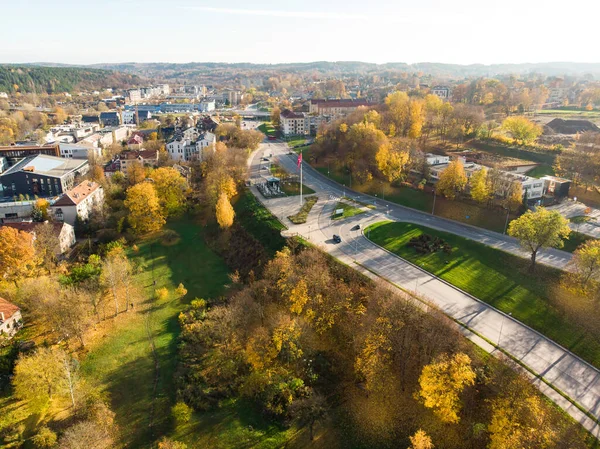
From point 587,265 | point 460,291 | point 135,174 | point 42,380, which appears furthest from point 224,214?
point 587,265

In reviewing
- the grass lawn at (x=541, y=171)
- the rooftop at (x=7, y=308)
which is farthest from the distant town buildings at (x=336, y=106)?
the rooftop at (x=7, y=308)

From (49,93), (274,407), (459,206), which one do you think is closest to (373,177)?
(459,206)

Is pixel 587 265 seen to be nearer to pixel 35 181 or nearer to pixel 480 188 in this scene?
pixel 480 188

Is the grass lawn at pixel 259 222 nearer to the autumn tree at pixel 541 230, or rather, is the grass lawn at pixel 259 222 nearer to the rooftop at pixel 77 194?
the rooftop at pixel 77 194

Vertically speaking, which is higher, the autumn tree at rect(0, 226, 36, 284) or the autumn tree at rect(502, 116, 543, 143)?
the autumn tree at rect(502, 116, 543, 143)

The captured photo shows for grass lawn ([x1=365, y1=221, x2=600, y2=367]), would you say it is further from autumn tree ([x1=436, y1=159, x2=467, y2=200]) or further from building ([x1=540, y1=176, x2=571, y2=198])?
building ([x1=540, y1=176, x2=571, y2=198])

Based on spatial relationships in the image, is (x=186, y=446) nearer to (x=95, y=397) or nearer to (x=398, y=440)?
(x=95, y=397)

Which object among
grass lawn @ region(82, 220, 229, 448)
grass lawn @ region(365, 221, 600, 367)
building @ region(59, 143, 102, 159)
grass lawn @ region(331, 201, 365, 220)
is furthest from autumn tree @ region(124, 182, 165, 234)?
building @ region(59, 143, 102, 159)

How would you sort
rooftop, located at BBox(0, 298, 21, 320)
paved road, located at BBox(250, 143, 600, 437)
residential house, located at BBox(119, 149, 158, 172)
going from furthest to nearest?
1. residential house, located at BBox(119, 149, 158, 172)
2. rooftop, located at BBox(0, 298, 21, 320)
3. paved road, located at BBox(250, 143, 600, 437)
